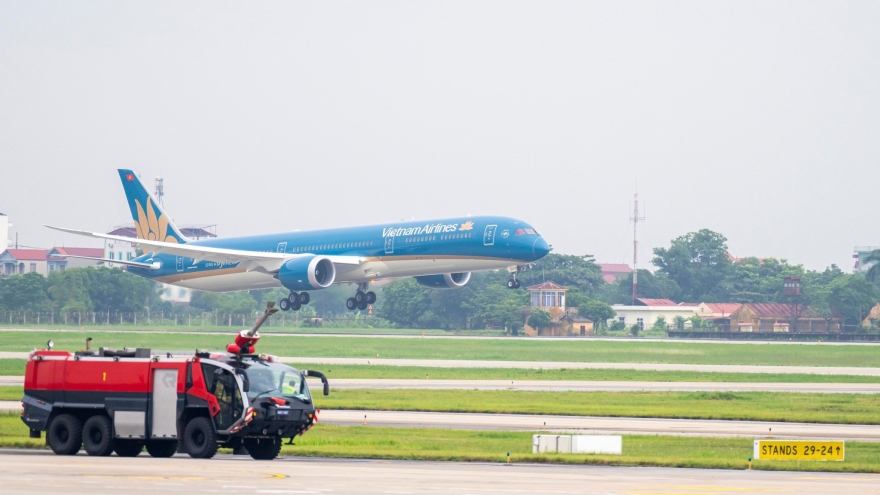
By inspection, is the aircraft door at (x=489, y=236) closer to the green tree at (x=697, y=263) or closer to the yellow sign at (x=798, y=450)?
the yellow sign at (x=798, y=450)

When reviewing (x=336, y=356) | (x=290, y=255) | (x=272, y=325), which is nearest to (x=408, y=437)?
(x=336, y=356)

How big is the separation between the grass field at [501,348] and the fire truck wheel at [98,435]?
46.0 metres

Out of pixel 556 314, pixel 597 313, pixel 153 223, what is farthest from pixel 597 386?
pixel 597 313

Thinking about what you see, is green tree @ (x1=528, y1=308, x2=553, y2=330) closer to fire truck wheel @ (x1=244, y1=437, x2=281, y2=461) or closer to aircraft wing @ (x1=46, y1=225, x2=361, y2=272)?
aircraft wing @ (x1=46, y1=225, x2=361, y2=272)

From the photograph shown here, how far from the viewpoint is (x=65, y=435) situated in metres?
27.6

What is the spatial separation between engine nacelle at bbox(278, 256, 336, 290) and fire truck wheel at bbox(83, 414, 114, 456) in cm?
5130

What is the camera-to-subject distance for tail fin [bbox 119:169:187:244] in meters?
93.0

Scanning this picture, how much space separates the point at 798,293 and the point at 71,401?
134 metres

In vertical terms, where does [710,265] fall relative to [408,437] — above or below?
above

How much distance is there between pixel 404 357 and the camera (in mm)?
76625

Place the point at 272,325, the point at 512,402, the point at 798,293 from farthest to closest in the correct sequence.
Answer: the point at 798,293
the point at 272,325
the point at 512,402

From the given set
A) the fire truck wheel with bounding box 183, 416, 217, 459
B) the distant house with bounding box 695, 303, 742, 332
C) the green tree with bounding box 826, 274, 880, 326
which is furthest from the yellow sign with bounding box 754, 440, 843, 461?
the distant house with bounding box 695, 303, 742, 332

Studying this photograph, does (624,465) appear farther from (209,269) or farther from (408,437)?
(209,269)

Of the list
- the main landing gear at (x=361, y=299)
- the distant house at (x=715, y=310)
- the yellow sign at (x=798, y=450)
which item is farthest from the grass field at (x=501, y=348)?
the distant house at (x=715, y=310)
